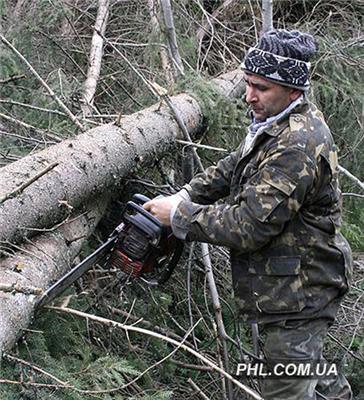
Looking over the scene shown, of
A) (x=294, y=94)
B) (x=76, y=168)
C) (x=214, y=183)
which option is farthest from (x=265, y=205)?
(x=76, y=168)

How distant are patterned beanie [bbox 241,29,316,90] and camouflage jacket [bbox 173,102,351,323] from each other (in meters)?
0.13

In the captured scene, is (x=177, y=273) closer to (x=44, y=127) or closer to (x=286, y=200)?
(x=44, y=127)

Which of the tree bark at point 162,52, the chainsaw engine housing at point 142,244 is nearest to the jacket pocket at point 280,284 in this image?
the chainsaw engine housing at point 142,244

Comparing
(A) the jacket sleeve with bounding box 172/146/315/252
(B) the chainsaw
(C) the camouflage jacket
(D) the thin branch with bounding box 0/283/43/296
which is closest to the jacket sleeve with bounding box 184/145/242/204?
(C) the camouflage jacket

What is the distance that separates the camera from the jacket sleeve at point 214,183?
127 inches

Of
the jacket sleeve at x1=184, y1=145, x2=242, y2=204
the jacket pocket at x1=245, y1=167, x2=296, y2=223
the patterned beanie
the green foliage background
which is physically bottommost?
the green foliage background

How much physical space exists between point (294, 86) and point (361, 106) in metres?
3.88

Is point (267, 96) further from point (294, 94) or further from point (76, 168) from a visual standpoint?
point (76, 168)

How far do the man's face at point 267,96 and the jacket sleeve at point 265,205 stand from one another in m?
0.23

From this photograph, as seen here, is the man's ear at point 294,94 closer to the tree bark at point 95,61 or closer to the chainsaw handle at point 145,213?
the chainsaw handle at point 145,213

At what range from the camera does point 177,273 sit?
14.0 ft

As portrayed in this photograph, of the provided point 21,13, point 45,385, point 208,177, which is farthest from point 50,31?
point 45,385

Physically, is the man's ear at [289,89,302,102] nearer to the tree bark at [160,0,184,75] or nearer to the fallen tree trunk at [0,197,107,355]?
the fallen tree trunk at [0,197,107,355]

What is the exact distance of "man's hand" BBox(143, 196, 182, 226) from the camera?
2840 millimetres
